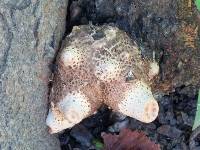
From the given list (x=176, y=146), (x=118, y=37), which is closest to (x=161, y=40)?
(x=118, y=37)

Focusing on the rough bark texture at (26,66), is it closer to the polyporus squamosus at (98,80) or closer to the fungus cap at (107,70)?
the polyporus squamosus at (98,80)

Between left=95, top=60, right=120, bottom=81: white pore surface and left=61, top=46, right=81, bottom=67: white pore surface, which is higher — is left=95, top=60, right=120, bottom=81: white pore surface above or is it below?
below

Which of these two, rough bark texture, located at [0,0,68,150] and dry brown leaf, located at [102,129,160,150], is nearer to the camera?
rough bark texture, located at [0,0,68,150]

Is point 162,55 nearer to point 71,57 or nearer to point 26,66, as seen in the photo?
point 71,57

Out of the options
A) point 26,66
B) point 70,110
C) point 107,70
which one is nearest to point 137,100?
point 107,70

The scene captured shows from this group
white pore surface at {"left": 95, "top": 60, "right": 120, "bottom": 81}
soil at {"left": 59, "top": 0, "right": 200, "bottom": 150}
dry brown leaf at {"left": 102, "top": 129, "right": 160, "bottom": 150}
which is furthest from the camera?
soil at {"left": 59, "top": 0, "right": 200, "bottom": 150}

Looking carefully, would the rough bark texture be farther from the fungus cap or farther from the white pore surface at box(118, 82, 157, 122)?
the white pore surface at box(118, 82, 157, 122)

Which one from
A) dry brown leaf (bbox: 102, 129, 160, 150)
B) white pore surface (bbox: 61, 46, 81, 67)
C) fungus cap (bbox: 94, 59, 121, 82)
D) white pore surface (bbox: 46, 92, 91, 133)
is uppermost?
white pore surface (bbox: 61, 46, 81, 67)

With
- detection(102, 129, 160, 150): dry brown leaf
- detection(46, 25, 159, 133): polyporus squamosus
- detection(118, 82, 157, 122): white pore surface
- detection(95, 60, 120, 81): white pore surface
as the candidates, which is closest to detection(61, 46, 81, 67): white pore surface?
detection(46, 25, 159, 133): polyporus squamosus

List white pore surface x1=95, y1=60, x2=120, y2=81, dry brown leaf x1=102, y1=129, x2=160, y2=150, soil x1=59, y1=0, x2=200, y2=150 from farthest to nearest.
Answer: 1. soil x1=59, y1=0, x2=200, y2=150
2. dry brown leaf x1=102, y1=129, x2=160, y2=150
3. white pore surface x1=95, y1=60, x2=120, y2=81
